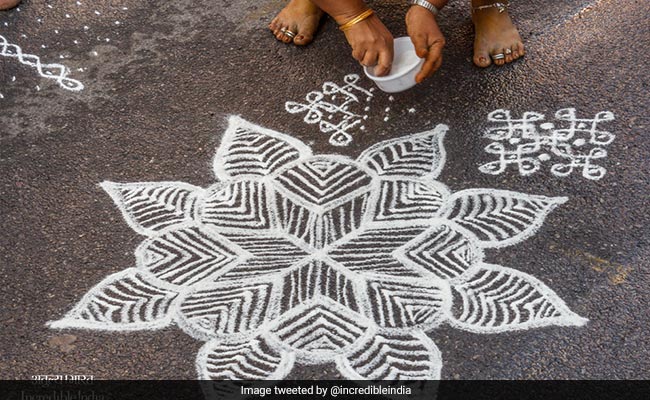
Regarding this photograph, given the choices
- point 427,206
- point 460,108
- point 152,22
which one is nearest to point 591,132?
point 460,108

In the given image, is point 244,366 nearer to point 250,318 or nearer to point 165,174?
point 250,318

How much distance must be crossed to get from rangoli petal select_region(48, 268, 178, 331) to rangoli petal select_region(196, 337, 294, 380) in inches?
7.1

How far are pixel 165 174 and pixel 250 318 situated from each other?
721 millimetres

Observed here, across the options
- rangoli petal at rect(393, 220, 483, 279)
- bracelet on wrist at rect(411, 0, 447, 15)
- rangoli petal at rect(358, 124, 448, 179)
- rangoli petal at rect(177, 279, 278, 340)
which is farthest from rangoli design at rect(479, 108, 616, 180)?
rangoli petal at rect(177, 279, 278, 340)

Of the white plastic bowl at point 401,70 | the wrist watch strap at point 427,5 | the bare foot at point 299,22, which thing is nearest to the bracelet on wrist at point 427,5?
the wrist watch strap at point 427,5

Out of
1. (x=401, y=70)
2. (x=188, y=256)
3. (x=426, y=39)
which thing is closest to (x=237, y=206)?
(x=188, y=256)

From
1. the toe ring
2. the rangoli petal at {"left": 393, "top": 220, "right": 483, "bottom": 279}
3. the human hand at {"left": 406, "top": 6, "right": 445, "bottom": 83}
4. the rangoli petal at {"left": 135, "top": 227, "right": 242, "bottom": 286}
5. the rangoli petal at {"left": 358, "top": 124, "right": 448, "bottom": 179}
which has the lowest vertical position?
the rangoli petal at {"left": 393, "top": 220, "right": 483, "bottom": 279}

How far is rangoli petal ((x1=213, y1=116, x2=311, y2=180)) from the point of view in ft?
8.75

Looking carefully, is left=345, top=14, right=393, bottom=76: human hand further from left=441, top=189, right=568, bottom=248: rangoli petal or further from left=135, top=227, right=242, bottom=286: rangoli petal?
left=135, top=227, right=242, bottom=286: rangoli petal

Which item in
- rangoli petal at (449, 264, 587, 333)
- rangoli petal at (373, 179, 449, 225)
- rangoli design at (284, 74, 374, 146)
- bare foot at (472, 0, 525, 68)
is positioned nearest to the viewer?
A: rangoli petal at (449, 264, 587, 333)

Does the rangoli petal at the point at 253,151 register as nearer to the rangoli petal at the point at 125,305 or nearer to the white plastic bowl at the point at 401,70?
the white plastic bowl at the point at 401,70

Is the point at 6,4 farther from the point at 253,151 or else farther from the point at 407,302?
the point at 407,302

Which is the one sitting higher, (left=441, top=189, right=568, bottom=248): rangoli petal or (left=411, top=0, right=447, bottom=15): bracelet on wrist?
(left=411, top=0, right=447, bottom=15): bracelet on wrist

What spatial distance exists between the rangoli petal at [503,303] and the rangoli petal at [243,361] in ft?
1.59
